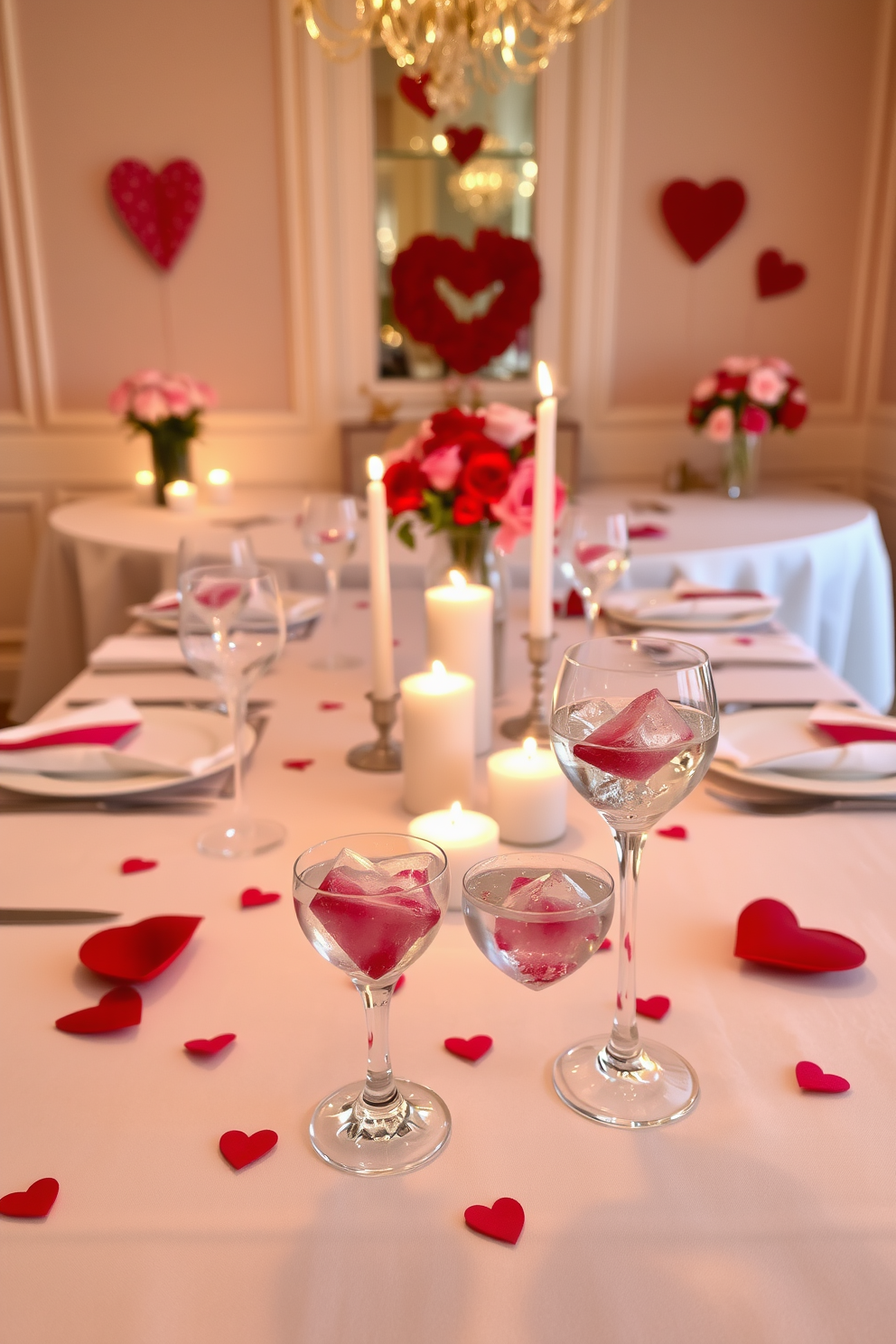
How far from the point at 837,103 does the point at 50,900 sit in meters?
3.51

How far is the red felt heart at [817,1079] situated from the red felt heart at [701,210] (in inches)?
127

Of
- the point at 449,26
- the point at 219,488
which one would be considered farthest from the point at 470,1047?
the point at 219,488

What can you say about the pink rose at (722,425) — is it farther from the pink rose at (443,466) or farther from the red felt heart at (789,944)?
the red felt heart at (789,944)

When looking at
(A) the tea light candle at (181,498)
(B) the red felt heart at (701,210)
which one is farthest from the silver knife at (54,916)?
(B) the red felt heart at (701,210)

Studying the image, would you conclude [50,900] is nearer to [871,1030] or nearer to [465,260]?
[871,1030]

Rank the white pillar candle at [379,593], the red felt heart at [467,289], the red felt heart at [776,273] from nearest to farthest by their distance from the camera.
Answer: the white pillar candle at [379,593] → the red felt heart at [467,289] → the red felt heart at [776,273]

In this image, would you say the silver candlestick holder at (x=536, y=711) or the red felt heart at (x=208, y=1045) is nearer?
the red felt heart at (x=208, y=1045)

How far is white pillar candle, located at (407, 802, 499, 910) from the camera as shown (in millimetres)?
888

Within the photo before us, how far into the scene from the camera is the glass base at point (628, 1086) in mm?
649

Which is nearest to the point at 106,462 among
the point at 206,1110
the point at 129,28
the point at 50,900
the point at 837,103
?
the point at 129,28

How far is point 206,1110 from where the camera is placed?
0.66 metres

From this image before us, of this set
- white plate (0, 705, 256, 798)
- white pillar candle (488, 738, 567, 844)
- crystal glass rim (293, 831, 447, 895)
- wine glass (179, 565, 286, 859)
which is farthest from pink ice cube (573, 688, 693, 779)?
white plate (0, 705, 256, 798)

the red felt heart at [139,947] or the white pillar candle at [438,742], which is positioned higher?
the white pillar candle at [438,742]

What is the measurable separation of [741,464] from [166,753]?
2301mm
